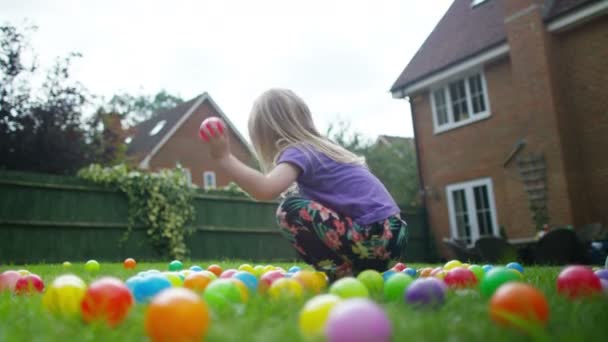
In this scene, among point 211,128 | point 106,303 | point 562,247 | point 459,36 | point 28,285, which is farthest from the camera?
point 459,36

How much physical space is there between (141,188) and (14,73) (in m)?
5.52

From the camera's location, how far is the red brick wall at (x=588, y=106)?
9.13 metres

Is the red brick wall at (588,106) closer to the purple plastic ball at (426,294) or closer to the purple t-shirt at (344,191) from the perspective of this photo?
the purple t-shirt at (344,191)

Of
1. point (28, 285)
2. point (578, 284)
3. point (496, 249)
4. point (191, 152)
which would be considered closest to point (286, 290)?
point (578, 284)

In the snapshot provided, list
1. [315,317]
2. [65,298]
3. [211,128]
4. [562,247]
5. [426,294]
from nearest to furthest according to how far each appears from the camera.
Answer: [315,317] < [65,298] < [426,294] < [211,128] < [562,247]

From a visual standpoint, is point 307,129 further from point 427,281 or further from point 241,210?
point 241,210

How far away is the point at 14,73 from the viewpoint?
37.7 ft

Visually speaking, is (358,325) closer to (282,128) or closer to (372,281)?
(372,281)

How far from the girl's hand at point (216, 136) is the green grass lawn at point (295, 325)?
2.67 feet

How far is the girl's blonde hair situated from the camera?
2.80 m

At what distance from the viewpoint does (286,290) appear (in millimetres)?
2014

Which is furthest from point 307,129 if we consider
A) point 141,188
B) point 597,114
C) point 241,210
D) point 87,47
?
point 87,47

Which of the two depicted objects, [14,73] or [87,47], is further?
[87,47]

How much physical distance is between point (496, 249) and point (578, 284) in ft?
20.7
